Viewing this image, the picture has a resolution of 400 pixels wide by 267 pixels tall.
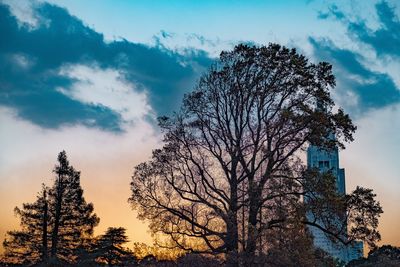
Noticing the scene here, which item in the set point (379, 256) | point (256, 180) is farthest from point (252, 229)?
point (379, 256)

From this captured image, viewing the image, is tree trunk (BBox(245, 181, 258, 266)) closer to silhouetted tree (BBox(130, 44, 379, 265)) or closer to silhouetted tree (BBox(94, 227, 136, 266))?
silhouetted tree (BBox(130, 44, 379, 265))

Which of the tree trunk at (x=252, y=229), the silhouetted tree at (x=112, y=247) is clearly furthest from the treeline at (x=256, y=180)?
the silhouetted tree at (x=112, y=247)

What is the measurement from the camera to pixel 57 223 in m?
51.1

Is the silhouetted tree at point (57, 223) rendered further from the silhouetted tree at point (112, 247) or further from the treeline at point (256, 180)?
the treeline at point (256, 180)

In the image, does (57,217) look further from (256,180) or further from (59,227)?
(256,180)

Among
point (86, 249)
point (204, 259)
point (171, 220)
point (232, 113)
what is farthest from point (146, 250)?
point (86, 249)

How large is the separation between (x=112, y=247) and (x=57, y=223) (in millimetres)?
5704

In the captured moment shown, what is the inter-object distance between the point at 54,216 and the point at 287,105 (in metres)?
29.0

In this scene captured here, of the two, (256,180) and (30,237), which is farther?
(30,237)

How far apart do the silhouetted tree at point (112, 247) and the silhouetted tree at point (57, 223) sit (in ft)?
5.27

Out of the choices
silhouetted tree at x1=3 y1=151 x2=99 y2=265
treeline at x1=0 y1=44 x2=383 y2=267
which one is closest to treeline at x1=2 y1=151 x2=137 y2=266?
silhouetted tree at x1=3 y1=151 x2=99 y2=265

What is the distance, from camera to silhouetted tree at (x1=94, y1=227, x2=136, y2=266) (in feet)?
167

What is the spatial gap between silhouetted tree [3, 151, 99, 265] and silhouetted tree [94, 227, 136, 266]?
1.61 metres

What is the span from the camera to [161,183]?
107 feet
